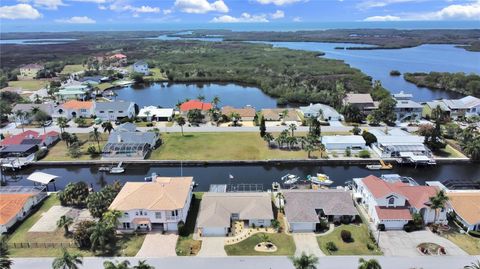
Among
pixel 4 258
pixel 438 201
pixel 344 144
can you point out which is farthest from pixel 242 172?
pixel 4 258

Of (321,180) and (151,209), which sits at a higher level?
(151,209)

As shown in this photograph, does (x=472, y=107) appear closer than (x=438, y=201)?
No

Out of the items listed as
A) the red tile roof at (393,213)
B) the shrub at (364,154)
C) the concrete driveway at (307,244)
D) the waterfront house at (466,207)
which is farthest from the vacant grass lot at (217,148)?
the waterfront house at (466,207)

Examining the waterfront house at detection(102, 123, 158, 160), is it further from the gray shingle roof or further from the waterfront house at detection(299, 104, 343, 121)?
the waterfront house at detection(299, 104, 343, 121)

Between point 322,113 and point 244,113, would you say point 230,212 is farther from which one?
point 322,113

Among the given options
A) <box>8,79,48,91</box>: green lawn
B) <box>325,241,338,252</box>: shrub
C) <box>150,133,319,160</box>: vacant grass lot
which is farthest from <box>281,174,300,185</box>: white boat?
<box>8,79,48,91</box>: green lawn

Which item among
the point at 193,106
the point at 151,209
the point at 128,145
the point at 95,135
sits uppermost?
the point at 193,106

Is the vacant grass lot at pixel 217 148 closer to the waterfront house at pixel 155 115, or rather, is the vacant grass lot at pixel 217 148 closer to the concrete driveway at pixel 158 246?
the waterfront house at pixel 155 115
